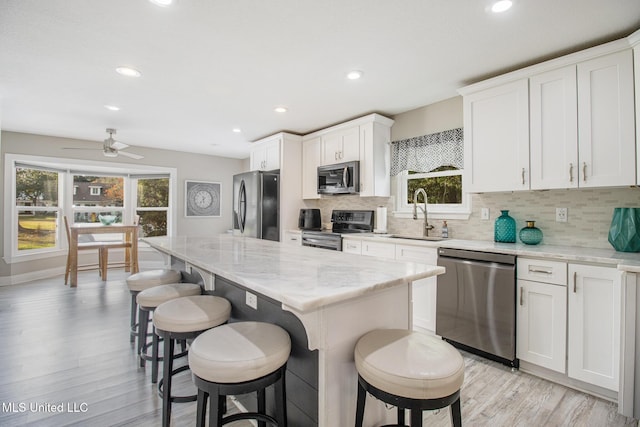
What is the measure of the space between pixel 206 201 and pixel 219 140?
1817 mm

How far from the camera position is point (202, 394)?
116 cm

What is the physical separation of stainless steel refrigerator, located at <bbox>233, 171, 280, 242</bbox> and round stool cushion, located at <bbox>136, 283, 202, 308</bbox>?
2.33 meters

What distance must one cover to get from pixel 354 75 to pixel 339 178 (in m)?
1.52

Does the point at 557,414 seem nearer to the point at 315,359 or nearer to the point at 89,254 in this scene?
the point at 315,359

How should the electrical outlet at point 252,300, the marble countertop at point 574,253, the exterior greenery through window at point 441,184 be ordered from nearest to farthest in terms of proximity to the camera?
the electrical outlet at point 252,300, the marble countertop at point 574,253, the exterior greenery through window at point 441,184

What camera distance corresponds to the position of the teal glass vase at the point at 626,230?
2.08m

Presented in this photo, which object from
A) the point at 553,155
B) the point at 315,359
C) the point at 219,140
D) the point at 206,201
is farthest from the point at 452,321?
the point at 206,201

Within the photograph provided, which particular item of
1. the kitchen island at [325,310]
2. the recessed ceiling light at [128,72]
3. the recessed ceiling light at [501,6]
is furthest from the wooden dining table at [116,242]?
the recessed ceiling light at [501,6]

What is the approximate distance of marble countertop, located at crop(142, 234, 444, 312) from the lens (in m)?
1.02

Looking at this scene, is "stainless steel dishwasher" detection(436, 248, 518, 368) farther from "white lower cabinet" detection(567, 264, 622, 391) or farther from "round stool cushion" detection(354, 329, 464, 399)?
"round stool cushion" detection(354, 329, 464, 399)

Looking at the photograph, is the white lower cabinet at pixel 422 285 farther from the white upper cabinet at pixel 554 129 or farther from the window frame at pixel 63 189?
the window frame at pixel 63 189

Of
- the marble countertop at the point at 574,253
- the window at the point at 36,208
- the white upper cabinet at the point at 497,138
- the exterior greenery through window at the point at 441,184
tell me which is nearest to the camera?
the marble countertop at the point at 574,253

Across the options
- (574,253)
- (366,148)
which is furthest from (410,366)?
(366,148)

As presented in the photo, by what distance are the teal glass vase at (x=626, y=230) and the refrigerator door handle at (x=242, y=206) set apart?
416 centimetres
